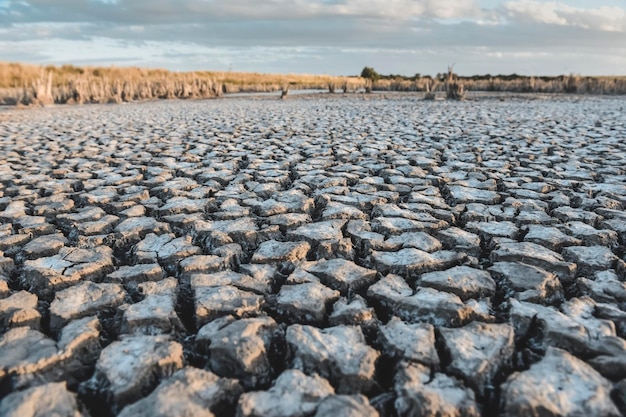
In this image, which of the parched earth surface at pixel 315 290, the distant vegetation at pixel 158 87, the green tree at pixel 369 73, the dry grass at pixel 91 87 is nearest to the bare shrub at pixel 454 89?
the distant vegetation at pixel 158 87

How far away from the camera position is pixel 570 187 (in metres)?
3.59

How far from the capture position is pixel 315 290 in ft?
6.55

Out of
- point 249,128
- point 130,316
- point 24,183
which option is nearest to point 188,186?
point 24,183

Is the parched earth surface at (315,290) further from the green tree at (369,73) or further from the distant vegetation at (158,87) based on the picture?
the green tree at (369,73)

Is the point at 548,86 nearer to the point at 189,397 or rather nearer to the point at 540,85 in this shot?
the point at 540,85

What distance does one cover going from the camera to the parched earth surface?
1392mm

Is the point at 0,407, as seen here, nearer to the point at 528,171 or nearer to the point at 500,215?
the point at 500,215

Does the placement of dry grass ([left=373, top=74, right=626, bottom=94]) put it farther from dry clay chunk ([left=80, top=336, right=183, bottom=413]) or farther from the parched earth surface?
dry clay chunk ([left=80, top=336, right=183, bottom=413])

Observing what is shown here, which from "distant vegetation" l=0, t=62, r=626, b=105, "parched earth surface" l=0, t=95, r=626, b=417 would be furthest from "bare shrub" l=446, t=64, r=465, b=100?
"parched earth surface" l=0, t=95, r=626, b=417

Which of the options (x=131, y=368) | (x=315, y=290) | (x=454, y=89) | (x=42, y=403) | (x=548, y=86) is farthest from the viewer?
(x=548, y=86)

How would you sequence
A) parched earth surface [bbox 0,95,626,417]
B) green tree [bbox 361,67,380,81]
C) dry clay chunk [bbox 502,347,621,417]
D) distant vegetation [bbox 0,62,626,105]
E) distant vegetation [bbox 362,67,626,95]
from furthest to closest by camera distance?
green tree [bbox 361,67,380,81] → distant vegetation [bbox 362,67,626,95] → distant vegetation [bbox 0,62,626,105] → parched earth surface [bbox 0,95,626,417] → dry clay chunk [bbox 502,347,621,417]

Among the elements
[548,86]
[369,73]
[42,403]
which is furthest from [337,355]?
[369,73]

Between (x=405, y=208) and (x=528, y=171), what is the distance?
1678 mm

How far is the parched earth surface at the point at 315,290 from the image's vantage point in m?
1.39
